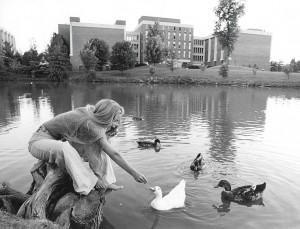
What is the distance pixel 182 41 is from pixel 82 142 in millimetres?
98635

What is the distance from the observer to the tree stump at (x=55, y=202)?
4.69 metres

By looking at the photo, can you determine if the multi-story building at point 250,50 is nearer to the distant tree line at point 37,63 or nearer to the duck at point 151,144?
the distant tree line at point 37,63

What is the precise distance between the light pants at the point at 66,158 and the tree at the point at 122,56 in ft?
208

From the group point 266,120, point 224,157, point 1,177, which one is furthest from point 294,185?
point 266,120

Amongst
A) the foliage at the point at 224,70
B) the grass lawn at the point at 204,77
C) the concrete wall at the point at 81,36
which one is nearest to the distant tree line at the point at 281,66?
the grass lawn at the point at 204,77

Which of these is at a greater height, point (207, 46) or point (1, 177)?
point (207, 46)

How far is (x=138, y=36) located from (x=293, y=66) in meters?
50.6

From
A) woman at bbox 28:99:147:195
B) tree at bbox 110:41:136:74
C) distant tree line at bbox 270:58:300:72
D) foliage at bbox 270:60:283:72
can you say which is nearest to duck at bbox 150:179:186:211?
woman at bbox 28:99:147:195

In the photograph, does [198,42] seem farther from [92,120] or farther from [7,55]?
[92,120]

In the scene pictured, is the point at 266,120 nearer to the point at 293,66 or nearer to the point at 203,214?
the point at 203,214

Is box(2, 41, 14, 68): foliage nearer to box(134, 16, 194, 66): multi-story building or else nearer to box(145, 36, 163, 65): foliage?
box(145, 36, 163, 65): foliage

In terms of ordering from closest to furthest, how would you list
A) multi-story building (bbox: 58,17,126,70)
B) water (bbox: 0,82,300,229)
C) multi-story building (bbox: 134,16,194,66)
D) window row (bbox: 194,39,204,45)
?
1. water (bbox: 0,82,300,229)
2. multi-story building (bbox: 58,17,126,70)
3. multi-story building (bbox: 134,16,194,66)
4. window row (bbox: 194,39,204,45)

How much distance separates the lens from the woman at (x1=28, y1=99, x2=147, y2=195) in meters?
4.75

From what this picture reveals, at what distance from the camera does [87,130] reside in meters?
4.81
